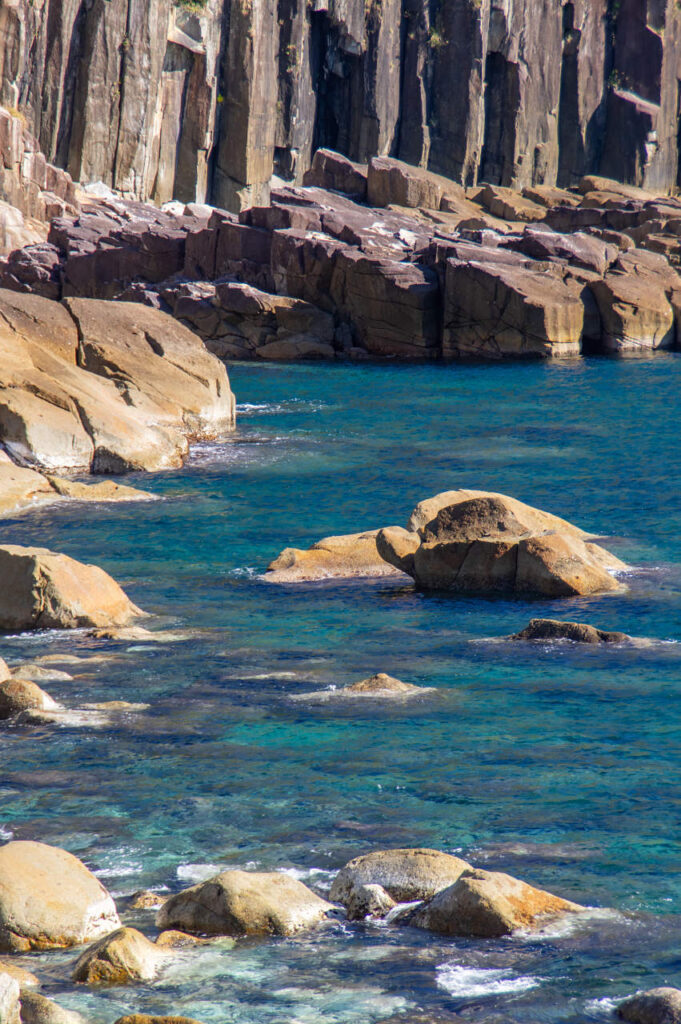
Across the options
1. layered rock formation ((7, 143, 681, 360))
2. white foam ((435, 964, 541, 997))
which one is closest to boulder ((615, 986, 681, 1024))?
white foam ((435, 964, 541, 997))

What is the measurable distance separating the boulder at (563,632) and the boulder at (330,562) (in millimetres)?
3845

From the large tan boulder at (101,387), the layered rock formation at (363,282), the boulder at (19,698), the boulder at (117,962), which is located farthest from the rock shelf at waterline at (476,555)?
the layered rock formation at (363,282)

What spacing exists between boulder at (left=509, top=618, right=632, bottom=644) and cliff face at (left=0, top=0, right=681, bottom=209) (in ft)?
175

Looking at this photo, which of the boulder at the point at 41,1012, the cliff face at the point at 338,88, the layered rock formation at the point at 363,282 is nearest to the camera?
the boulder at the point at 41,1012

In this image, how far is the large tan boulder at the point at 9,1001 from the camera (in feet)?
17.5

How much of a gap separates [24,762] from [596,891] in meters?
4.64

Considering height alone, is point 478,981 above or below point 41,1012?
below

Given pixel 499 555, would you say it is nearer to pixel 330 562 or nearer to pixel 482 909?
pixel 330 562

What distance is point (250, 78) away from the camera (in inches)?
2707

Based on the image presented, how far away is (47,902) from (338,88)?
78.1 metres

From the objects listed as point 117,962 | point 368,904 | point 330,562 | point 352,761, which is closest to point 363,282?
point 330,562

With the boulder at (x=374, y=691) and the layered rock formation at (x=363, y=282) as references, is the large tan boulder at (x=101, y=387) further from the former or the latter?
the layered rock formation at (x=363, y=282)

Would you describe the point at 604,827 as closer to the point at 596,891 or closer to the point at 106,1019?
the point at 596,891

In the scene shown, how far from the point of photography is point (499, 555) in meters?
16.1
